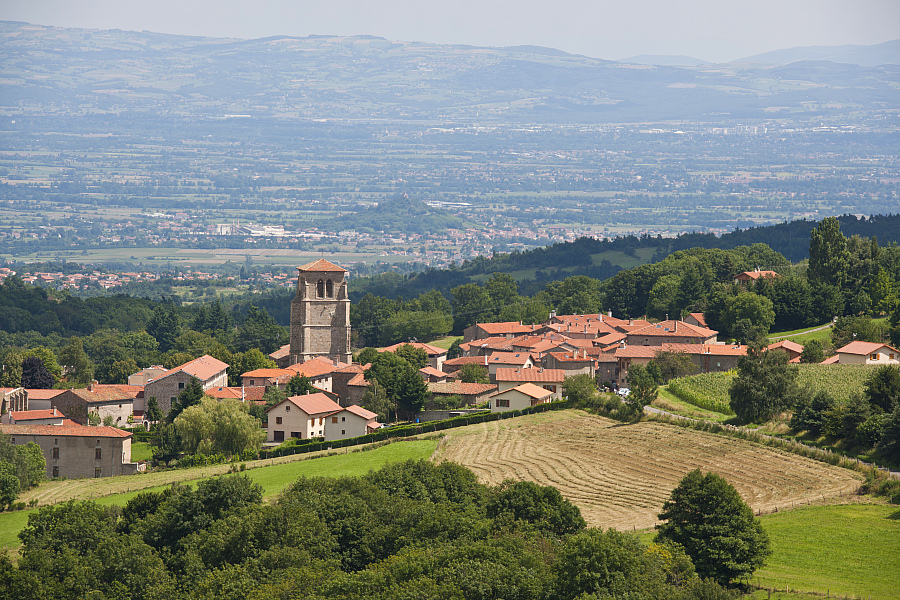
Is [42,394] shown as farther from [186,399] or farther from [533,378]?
[533,378]

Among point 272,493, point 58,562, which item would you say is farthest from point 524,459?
point 58,562

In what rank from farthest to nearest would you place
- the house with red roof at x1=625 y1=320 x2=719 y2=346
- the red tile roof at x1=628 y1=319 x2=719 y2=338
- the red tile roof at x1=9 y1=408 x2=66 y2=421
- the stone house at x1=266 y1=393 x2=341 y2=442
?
the red tile roof at x1=628 y1=319 x2=719 y2=338 → the house with red roof at x1=625 y1=320 x2=719 y2=346 → the red tile roof at x1=9 y1=408 x2=66 y2=421 → the stone house at x1=266 y1=393 x2=341 y2=442

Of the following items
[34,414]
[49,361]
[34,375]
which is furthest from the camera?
[49,361]

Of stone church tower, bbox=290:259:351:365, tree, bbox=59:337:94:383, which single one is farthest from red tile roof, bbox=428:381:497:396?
tree, bbox=59:337:94:383

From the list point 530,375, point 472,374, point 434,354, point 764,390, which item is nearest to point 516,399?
point 530,375

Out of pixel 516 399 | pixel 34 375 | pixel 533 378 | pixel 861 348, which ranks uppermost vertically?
pixel 861 348

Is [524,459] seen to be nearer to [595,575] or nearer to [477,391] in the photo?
[477,391]

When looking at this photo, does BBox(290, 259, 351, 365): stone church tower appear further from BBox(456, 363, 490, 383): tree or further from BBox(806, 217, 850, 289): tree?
BBox(806, 217, 850, 289): tree
